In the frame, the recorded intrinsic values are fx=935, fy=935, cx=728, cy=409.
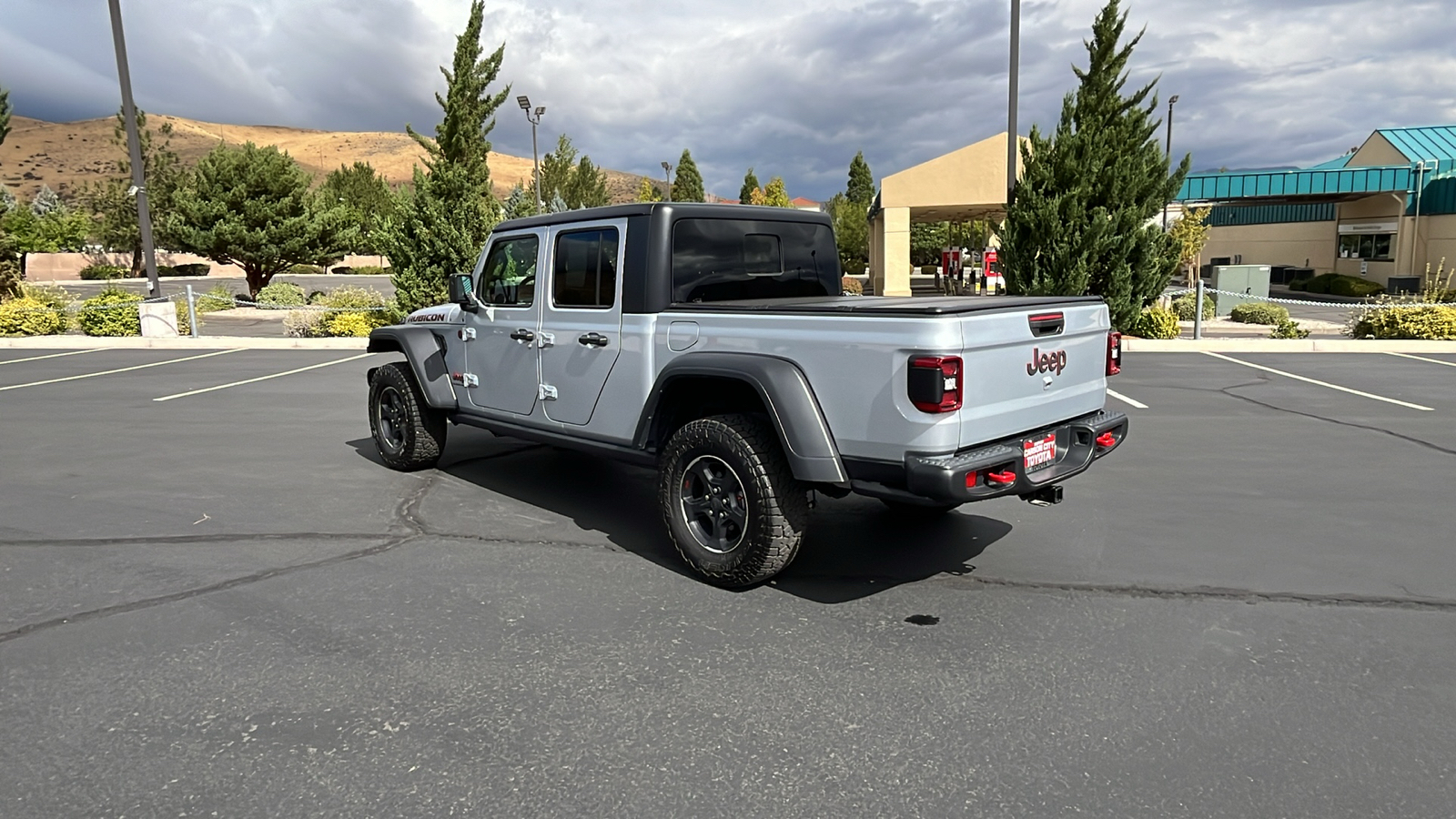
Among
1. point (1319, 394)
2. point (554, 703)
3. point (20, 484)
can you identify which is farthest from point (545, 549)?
point (1319, 394)

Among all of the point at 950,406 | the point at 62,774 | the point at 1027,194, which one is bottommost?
the point at 62,774

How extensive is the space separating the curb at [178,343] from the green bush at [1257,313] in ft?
64.9

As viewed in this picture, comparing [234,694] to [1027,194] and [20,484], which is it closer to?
[20,484]

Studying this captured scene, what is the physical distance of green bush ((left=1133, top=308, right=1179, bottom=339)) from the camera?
56.9 ft

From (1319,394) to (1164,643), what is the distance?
8.74 meters

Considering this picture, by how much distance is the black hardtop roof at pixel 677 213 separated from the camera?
17.0 feet

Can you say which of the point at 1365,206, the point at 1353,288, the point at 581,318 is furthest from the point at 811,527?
the point at 1365,206

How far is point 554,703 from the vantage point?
3498 mm

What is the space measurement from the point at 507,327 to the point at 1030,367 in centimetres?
337

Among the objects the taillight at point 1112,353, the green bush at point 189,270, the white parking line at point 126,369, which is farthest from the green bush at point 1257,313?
the green bush at point 189,270

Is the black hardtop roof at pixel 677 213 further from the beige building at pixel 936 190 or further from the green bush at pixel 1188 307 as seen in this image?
the beige building at pixel 936 190

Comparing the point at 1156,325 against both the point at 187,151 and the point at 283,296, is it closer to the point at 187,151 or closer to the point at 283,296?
the point at 283,296

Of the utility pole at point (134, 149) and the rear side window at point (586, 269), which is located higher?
the utility pole at point (134, 149)

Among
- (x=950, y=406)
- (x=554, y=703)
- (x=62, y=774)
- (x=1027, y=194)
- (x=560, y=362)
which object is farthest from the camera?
(x=1027, y=194)
